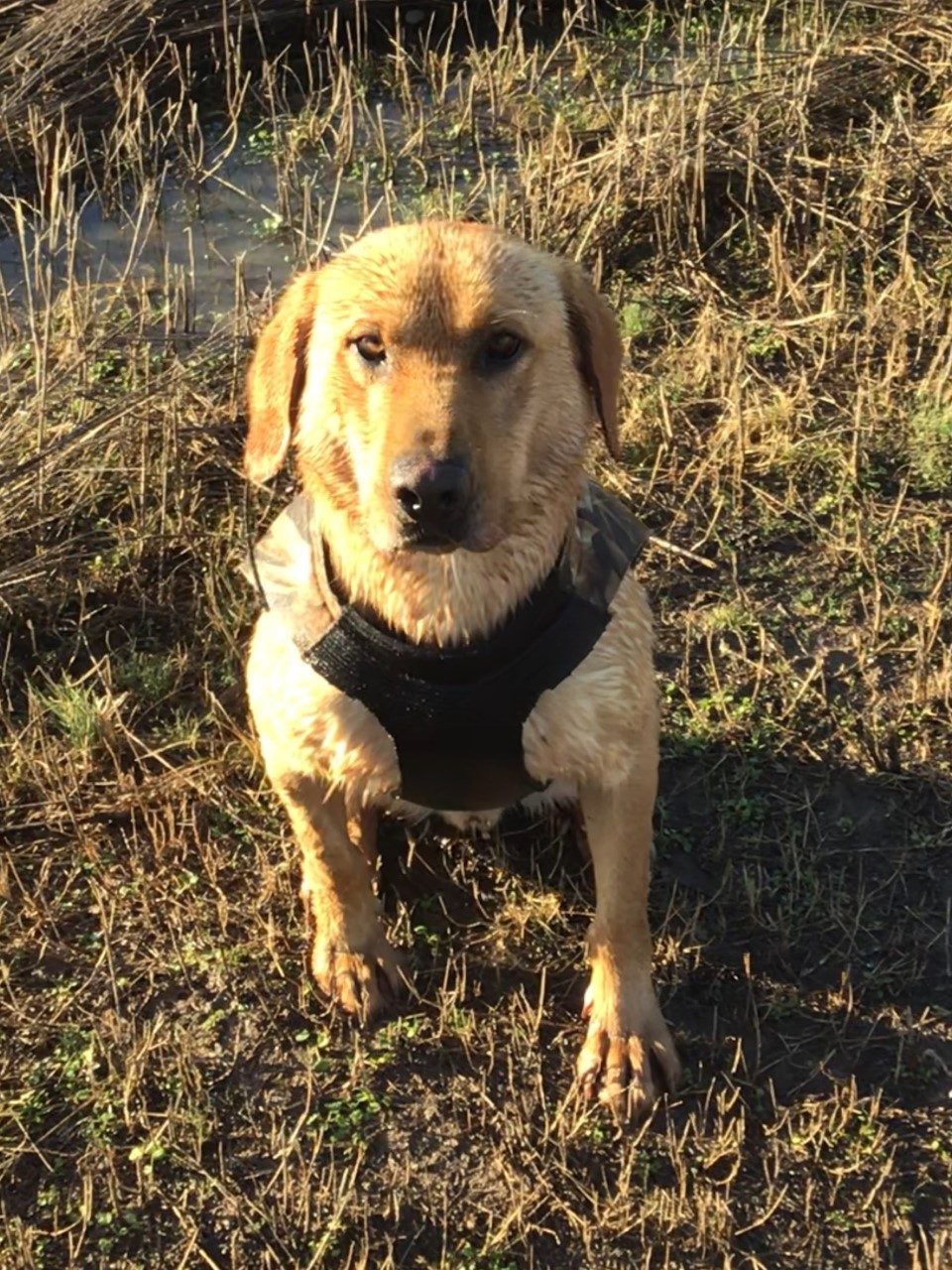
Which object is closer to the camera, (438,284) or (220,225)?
(438,284)

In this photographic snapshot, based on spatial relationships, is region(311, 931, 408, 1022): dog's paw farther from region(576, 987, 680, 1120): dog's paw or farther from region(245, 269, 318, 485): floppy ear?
region(245, 269, 318, 485): floppy ear

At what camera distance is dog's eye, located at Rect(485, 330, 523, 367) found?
9.06ft

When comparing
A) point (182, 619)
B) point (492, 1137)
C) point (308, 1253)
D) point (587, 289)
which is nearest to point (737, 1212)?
point (492, 1137)

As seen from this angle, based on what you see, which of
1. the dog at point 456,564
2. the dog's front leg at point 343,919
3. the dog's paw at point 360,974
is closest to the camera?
the dog at point 456,564

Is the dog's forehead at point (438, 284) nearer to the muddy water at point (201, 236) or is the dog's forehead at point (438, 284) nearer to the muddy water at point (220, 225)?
the muddy water at point (220, 225)

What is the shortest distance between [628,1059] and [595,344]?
5.30 feet

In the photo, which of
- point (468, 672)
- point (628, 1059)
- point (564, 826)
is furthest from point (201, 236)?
point (628, 1059)

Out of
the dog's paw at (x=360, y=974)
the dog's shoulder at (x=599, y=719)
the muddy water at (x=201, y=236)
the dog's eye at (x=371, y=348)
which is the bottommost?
the dog's paw at (x=360, y=974)

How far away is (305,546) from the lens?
3.08 meters

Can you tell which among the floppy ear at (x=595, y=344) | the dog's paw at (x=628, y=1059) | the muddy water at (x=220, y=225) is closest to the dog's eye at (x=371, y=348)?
the floppy ear at (x=595, y=344)

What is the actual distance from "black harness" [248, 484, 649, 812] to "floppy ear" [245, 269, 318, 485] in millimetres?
287

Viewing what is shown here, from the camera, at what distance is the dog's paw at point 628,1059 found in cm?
319

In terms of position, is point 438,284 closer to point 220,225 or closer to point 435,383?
point 435,383

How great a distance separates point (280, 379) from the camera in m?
3.00
